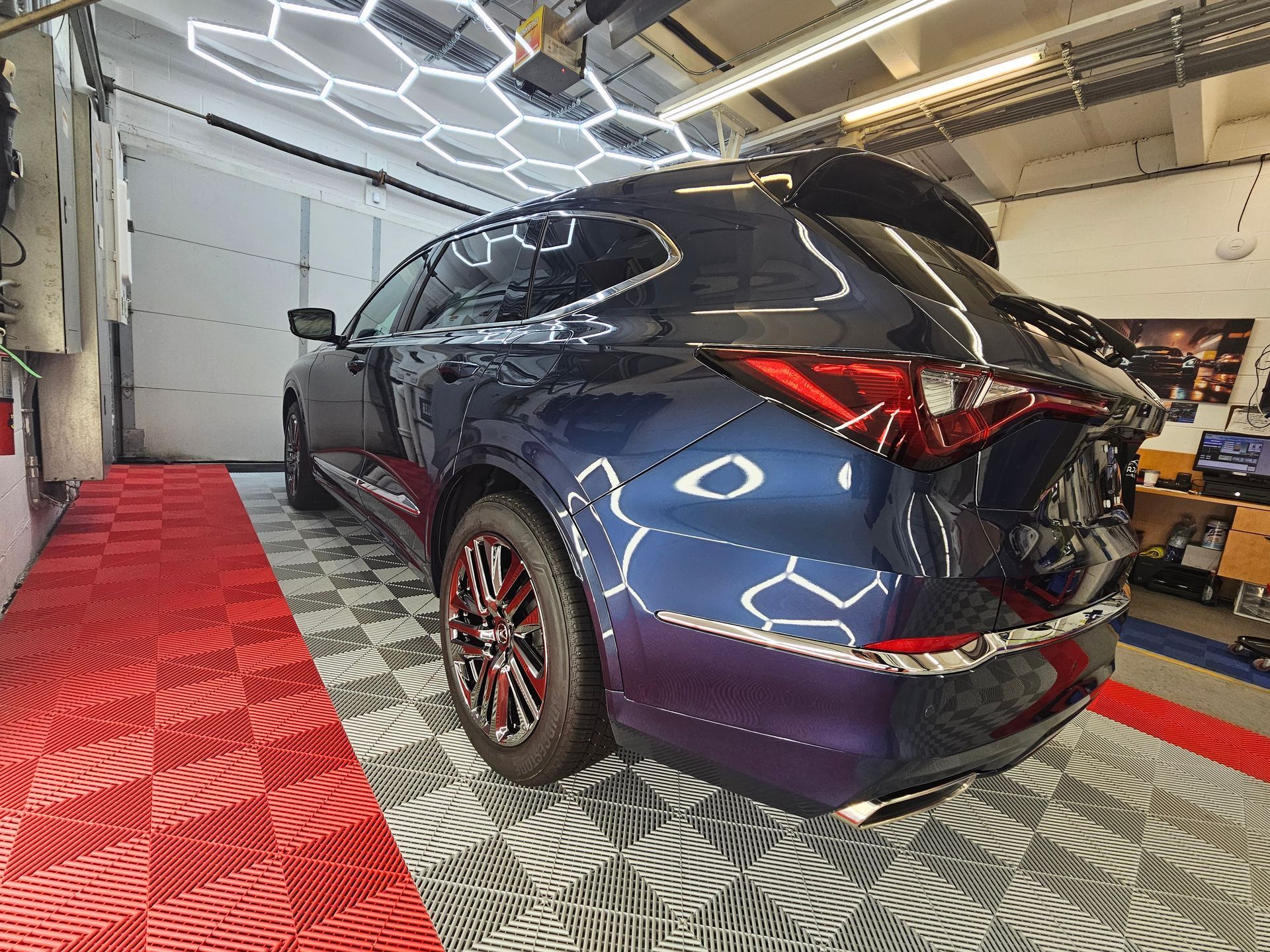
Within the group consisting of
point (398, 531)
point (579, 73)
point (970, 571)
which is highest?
point (579, 73)

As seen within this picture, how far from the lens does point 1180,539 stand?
4.61 metres

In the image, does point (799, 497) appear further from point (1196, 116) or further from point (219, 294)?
point (219, 294)

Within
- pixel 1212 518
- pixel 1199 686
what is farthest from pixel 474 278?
pixel 1212 518

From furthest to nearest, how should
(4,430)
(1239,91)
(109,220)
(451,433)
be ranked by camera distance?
(1239,91), (109,220), (4,430), (451,433)

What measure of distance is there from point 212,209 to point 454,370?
601cm

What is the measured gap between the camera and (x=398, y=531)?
1918 mm

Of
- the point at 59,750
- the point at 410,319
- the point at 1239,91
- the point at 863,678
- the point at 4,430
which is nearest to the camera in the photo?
the point at 863,678

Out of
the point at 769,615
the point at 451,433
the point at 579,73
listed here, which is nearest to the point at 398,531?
the point at 451,433

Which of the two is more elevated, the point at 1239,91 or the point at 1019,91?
the point at 1239,91

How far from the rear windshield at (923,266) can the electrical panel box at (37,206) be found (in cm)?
278

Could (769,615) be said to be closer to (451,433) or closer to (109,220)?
(451,433)

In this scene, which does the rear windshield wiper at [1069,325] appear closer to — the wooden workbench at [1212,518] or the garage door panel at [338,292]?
the wooden workbench at [1212,518]

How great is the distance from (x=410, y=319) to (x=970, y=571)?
2.01 metres

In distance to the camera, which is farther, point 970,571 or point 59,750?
point 59,750
